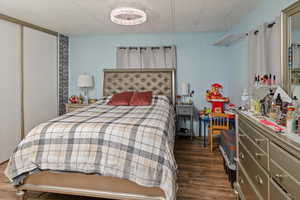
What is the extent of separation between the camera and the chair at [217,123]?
3.36 meters

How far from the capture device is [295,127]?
46.6 inches

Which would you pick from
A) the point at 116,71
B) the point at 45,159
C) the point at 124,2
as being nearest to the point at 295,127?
the point at 45,159

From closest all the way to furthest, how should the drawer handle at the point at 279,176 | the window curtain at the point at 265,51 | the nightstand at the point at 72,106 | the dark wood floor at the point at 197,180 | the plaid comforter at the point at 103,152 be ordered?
the drawer handle at the point at 279,176 → the plaid comforter at the point at 103,152 → the window curtain at the point at 265,51 → the dark wood floor at the point at 197,180 → the nightstand at the point at 72,106

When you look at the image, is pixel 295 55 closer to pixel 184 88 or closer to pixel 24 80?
pixel 184 88

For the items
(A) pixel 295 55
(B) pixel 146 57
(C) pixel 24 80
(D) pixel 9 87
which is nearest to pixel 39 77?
(C) pixel 24 80

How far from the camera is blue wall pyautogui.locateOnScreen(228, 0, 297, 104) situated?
6.88ft

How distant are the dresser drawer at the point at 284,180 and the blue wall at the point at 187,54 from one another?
3.14 m

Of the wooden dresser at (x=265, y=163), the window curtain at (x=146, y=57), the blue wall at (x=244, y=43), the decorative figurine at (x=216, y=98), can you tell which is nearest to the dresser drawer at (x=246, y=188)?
the wooden dresser at (x=265, y=163)

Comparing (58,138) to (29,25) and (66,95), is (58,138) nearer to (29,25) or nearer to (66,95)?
(29,25)

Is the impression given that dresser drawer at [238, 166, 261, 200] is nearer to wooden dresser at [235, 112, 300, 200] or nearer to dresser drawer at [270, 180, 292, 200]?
wooden dresser at [235, 112, 300, 200]

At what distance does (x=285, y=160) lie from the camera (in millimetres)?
982

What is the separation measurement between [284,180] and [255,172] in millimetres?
460

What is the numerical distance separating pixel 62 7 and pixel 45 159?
83.8 inches

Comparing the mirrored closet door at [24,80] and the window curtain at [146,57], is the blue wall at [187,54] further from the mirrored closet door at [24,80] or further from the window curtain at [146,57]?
the mirrored closet door at [24,80]
